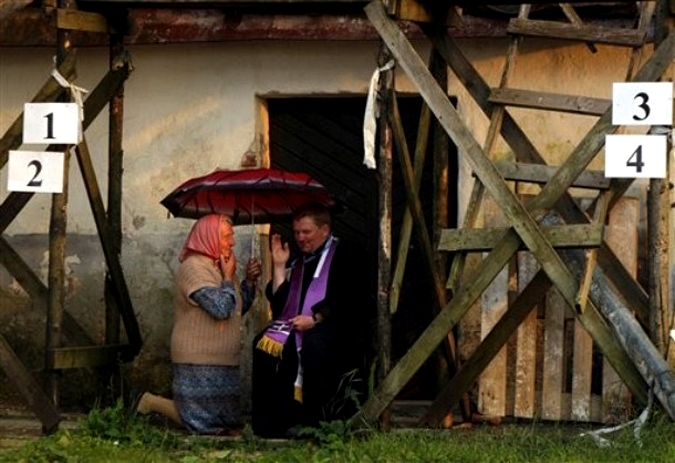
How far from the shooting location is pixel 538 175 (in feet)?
33.7

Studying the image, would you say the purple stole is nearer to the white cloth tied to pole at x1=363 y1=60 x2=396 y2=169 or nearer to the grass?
the grass

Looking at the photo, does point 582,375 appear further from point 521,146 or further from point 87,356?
point 87,356

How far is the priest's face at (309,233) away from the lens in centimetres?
1070

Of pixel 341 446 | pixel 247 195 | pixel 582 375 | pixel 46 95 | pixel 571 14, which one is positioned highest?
pixel 571 14

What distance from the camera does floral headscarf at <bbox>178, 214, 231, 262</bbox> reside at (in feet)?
34.8

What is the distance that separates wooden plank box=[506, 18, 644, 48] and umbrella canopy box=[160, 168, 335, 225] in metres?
1.54

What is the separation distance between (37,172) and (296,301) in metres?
1.75

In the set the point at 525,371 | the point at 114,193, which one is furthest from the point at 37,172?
the point at 525,371

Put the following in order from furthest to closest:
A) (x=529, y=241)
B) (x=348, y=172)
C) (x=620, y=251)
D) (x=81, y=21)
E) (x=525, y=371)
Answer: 1. (x=348, y=172)
2. (x=525, y=371)
3. (x=620, y=251)
4. (x=81, y=21)
5. (x=529, y=241)

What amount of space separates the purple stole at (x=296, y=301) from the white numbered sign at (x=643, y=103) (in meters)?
→ 2.27

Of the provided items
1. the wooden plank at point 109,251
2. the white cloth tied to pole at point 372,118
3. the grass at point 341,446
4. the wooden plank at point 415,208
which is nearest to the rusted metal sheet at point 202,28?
the wooden plank at point 109,251

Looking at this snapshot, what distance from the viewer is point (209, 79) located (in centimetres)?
1182

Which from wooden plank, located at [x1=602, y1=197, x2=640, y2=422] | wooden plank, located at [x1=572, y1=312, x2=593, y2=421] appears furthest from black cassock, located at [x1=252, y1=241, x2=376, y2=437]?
wooden plank, located at [x1=602, y1=197, x2=640, y2=422]

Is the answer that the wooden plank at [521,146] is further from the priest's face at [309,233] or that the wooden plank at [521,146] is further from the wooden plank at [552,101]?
the priest's face at [309,233]
